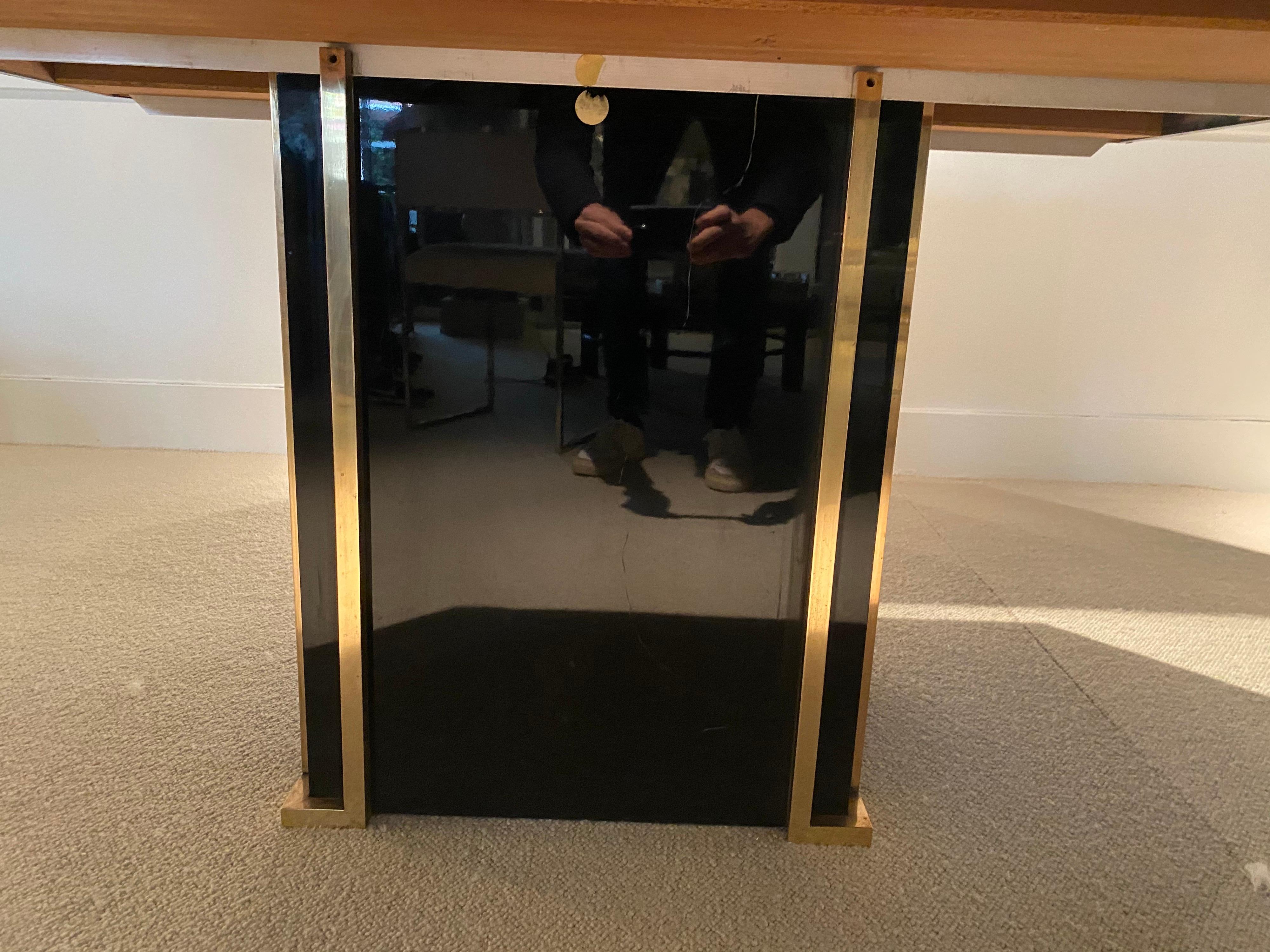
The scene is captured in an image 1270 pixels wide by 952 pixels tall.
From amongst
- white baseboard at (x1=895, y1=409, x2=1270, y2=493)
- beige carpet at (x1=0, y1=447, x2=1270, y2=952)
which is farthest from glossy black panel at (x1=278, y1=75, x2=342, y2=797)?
white baseboard at (x1=895, y1=409, x2=1270, y2=493)

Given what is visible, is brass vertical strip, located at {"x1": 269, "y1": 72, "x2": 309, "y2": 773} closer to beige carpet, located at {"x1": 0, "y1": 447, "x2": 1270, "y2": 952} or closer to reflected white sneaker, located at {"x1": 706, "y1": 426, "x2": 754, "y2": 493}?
beige carpet, located at {"x1": 0, "y1": 447, "x2": 1270, "y2": 952}

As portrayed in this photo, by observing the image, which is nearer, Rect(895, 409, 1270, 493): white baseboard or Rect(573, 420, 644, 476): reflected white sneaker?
Rect(573, 420, 644, 476): reflected white sneaker

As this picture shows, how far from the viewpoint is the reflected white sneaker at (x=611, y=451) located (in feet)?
2.60

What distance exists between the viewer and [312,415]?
0.78 meters

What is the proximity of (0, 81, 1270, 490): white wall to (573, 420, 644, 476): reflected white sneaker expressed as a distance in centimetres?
154

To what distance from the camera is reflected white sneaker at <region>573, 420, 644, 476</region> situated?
792 millimetres

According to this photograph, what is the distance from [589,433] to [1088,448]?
1.88 metres

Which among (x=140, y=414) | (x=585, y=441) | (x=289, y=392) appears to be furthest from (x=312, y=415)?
(x=140, y=414)

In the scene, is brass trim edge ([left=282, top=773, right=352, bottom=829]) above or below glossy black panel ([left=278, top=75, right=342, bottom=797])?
below

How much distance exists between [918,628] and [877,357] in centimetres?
73

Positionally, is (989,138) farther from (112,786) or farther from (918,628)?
(112,786)

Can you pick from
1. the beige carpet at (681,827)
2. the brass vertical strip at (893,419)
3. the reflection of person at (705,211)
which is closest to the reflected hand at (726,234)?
the reflection of person at (705,211)

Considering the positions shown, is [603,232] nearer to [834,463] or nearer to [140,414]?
[834,463]

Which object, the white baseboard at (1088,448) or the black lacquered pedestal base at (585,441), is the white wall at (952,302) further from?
the black lacquered pedestal base at (585,441)
